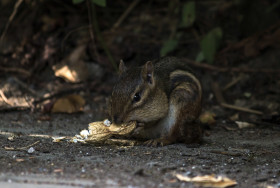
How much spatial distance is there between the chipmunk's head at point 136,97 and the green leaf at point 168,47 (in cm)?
260

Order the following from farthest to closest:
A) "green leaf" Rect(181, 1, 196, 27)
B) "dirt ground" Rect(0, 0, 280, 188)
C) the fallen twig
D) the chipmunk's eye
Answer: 1. "green leaf" Rect(181, 1, 196, 27)
2. the fallen twig
3. "dirt ground" Rect(0, 0, 280, 188)
4. the chipmunk's eye

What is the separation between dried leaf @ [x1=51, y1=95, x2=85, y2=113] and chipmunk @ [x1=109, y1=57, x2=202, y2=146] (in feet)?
5.50

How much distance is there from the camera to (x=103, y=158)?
441 cm

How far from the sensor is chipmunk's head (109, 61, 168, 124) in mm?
5043

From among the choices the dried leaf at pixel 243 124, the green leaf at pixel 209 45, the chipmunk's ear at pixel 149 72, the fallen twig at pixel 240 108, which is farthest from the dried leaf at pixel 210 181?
the green leaf at pixel 209 45

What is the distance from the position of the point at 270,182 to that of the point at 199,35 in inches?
204

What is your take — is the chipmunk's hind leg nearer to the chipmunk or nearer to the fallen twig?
the chipmunk

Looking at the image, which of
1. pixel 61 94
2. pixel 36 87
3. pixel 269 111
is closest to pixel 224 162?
pixel 269 111

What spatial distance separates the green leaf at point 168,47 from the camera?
8084mm

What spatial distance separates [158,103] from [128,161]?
49.0 inches

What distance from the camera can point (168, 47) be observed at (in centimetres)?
812

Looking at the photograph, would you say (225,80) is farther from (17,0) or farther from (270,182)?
(270,182)

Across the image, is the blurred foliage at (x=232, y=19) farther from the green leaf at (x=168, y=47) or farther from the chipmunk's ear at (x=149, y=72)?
the chipmunk's ear at (x=149, y=72)

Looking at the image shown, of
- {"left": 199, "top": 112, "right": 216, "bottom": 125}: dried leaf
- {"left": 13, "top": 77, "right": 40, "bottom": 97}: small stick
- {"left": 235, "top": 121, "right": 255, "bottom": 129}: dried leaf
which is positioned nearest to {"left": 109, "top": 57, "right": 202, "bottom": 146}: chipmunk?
{"left": 199, "top": 112, "right": 216, "bottom": 125}: dried leaf
